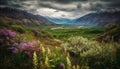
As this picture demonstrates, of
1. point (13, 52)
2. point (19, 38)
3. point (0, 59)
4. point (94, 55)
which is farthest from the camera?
point (19, 38)

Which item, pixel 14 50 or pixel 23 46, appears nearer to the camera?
pixel 14 50

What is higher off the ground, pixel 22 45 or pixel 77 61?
pixel 22 45

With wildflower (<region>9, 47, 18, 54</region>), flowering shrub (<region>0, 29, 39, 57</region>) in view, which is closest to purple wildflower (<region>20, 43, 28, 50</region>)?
flowering shrub (<region>0, 29, 39, 57</region>)

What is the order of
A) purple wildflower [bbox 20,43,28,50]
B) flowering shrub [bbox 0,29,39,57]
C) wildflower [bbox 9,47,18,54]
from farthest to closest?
1. purple wildflower [bbox 20,43,28,50]
2. flowering shrub [bbox 0,29,39,57]
3. wildflower [bbox 9,47,18,54]

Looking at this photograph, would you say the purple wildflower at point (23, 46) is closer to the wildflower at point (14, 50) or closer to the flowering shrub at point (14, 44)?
the flowering shrub at point (14, 44)

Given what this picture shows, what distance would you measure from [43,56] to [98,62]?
9.00 feet

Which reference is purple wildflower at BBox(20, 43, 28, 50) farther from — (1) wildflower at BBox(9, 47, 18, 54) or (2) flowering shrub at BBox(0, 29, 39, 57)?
(1) wildflower at BBox(9, 47, 18, 54)

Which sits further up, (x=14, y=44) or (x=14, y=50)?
(x=14, y=44)

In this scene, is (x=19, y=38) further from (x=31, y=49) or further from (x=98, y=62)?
(x=98, y=62)

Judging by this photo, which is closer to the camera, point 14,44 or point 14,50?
point 14,50

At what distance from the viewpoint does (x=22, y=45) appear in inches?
400

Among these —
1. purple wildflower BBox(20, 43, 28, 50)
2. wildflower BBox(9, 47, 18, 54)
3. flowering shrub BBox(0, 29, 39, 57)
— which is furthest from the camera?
purple wildflower BBox(20, 43, 28, 50)

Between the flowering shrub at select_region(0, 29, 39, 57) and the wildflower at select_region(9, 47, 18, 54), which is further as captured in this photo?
the flowering shrub at select_region(0, 29, 39, 57)

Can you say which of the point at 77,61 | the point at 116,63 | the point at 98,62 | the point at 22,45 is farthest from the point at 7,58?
the point at 116,63
